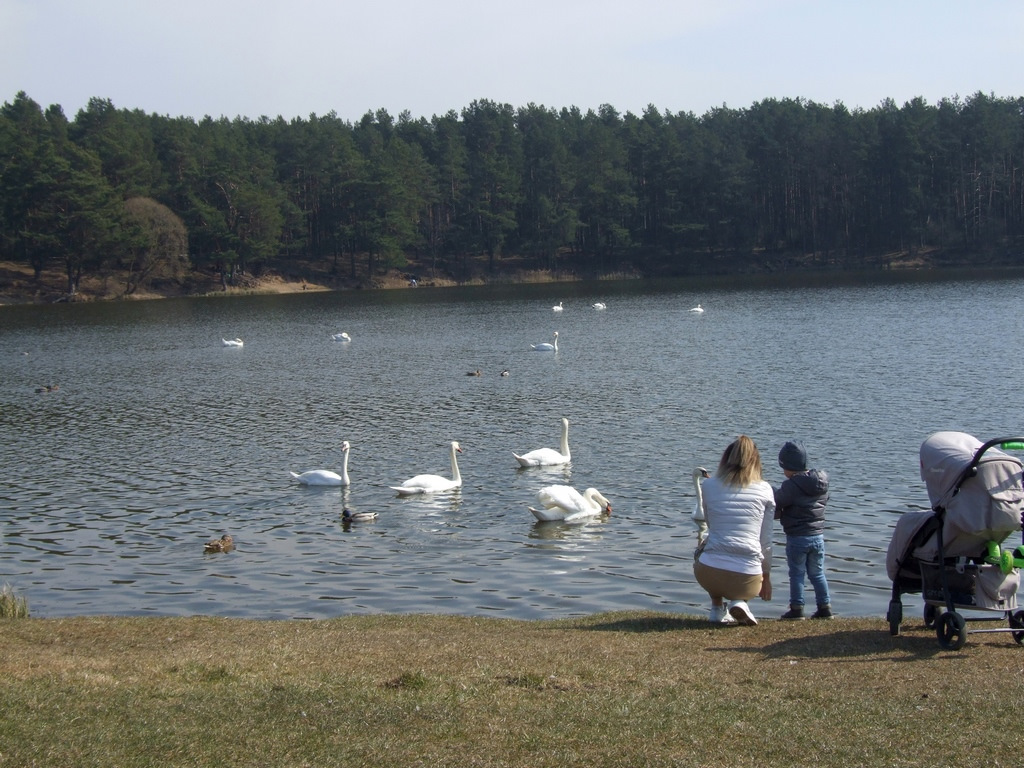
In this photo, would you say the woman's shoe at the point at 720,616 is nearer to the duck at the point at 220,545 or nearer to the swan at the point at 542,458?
the duck at the point at 220,545

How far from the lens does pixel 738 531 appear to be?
10.1m

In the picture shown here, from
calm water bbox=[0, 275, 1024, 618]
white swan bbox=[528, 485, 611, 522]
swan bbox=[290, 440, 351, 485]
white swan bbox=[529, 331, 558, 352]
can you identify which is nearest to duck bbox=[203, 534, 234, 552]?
calm water bbox=[0, 275, 1024, 618]

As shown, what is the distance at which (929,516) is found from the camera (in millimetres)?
8891

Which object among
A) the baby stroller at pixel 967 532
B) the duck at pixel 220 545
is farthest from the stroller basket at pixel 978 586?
the duck at pixel 220 545

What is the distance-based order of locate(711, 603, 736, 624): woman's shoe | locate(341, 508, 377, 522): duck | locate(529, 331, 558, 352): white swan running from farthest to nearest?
locate(529, 331, 558, 352): white swan
locate(341, 508, 377, 522): duck
locate(711, 603, 736, 624): woman's shoe

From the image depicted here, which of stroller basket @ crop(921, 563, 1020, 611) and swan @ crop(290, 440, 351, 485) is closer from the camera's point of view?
stroller basket @ crop(921, 563, 1020, 611)

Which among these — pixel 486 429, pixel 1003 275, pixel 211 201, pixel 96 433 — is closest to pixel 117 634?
pixel 486 429

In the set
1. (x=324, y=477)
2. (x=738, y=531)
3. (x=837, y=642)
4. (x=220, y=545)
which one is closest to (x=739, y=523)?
(x=738, y=531)

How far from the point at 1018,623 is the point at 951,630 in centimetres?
70

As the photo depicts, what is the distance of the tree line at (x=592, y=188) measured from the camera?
106 metres

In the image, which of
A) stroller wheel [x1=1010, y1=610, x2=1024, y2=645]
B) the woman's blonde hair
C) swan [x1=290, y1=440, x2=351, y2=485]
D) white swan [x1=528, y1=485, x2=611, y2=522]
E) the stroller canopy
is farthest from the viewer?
swan [x1=290, y1=440, x2=351, y2=485]

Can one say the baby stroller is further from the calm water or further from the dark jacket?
the calm water

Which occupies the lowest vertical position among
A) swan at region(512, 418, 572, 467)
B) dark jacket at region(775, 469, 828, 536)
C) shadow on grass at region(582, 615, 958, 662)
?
swan at region(512, 418, 572, 467)

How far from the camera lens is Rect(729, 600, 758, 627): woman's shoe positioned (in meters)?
10.2
